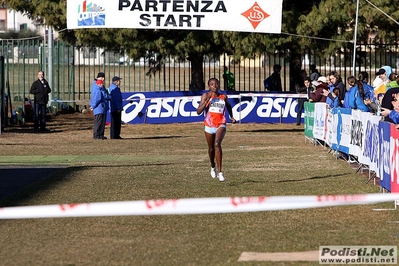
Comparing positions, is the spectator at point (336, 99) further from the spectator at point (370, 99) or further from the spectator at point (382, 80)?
the spectator at point (382, 80)

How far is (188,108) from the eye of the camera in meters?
33.0

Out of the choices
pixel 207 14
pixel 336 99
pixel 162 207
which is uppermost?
pixel 207 14

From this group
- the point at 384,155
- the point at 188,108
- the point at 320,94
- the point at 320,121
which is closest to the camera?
the point at 384,155

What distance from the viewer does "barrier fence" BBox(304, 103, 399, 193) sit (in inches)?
509

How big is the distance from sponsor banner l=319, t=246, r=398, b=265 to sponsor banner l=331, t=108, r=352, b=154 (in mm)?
9022

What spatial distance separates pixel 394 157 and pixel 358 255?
11.6 ft

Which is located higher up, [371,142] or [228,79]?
[228,79]

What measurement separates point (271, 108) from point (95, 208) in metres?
24.9

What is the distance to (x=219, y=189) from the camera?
15070 millimetres

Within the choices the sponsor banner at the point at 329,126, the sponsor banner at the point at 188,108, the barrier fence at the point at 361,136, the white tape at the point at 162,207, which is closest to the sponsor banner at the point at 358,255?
the white tape at the point at 162,207

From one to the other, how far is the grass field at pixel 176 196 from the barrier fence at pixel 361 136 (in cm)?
37

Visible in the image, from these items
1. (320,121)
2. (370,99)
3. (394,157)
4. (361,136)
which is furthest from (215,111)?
(320,121)

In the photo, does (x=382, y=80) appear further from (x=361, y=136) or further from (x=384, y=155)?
(x=384, y=155)

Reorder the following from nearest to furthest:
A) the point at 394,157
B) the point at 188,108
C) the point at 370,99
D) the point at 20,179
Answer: the point at 394,157 → the point at 20,179 → the point at 370,99 → the point at 188,108
